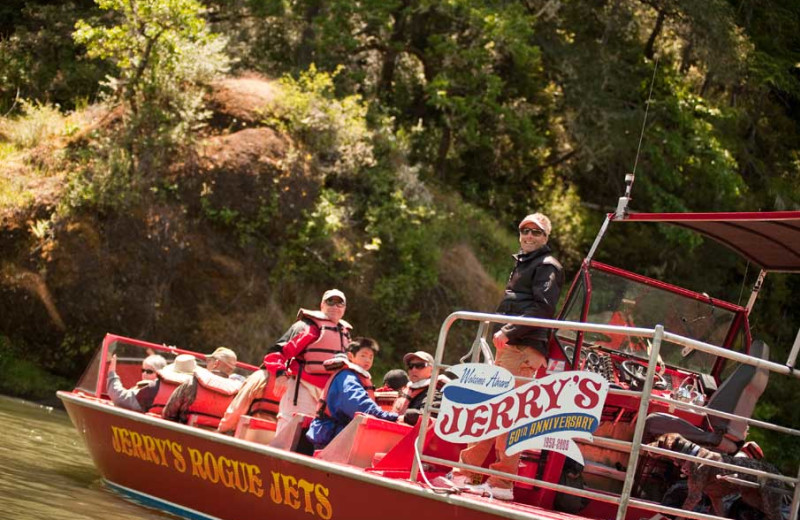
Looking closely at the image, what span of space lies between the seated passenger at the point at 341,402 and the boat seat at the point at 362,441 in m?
0.20

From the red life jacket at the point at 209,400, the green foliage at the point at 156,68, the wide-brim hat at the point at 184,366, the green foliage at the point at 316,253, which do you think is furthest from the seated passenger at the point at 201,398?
the green foliage at the point at 156,68

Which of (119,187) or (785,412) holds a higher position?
(119,187)

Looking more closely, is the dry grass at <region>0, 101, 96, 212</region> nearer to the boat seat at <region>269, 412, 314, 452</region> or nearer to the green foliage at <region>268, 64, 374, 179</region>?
the green foliage at <region>268, 64, 374, 179</region>

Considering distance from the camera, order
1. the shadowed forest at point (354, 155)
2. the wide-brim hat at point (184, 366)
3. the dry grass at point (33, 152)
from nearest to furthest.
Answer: the wide-brim hat at point (184, 366), the shadowed forest at point (354, 155), the dry grass at point (33, 152)

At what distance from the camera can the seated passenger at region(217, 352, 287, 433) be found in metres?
8.46

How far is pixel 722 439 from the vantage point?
6.27m

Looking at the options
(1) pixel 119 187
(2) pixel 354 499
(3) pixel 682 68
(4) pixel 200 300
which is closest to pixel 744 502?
(2) pixel 354 499

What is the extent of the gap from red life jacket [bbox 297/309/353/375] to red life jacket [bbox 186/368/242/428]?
1079mm

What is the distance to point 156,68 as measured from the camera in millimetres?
17109

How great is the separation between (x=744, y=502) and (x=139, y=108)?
516 inches

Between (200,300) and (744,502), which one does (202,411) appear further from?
(200,300)

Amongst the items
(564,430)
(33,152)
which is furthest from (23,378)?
(564,430)

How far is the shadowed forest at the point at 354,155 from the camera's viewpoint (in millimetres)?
16000

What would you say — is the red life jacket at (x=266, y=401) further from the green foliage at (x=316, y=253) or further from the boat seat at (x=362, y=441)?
the green foliage at (x=316, y=253)
